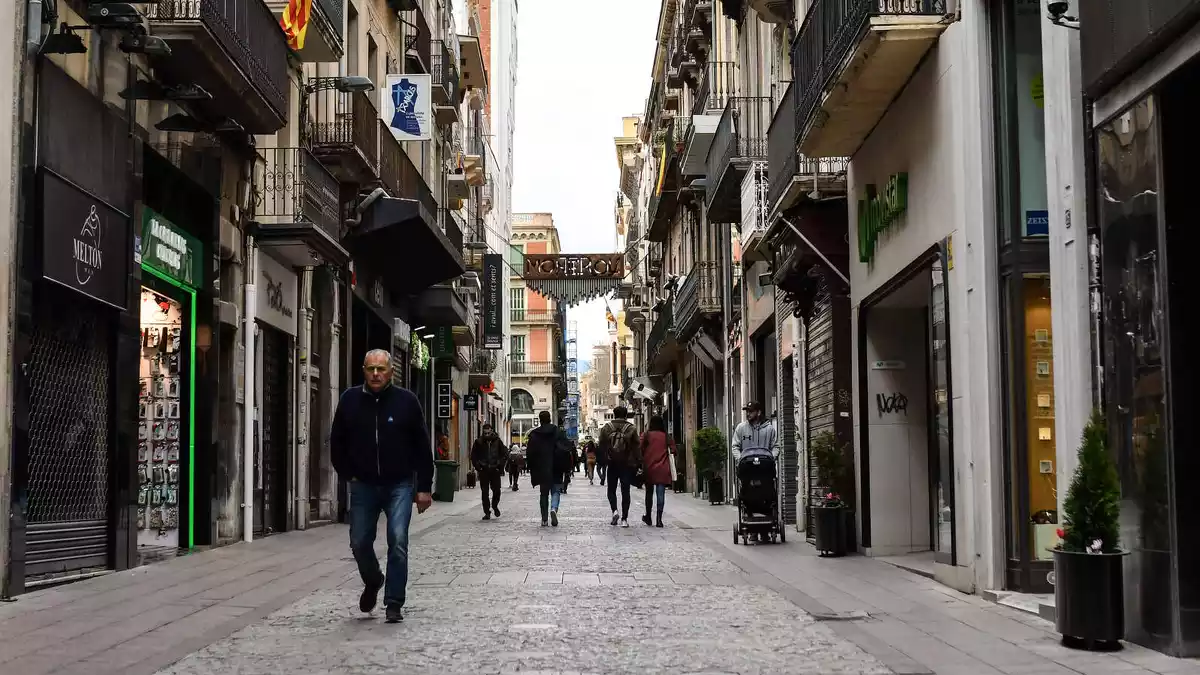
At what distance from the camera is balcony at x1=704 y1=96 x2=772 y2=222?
25.8m

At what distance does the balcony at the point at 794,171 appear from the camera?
17922 millimetres

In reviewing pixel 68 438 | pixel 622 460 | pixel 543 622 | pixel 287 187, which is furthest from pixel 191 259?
pixel 543 622

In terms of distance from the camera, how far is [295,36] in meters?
19.6

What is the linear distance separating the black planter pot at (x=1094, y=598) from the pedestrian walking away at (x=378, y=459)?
4.17 meters

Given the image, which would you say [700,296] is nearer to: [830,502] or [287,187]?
[287,187]

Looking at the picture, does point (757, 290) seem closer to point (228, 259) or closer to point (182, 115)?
point (228, 259)

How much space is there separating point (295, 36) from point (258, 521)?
6697mm

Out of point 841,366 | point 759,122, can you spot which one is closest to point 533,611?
point 841,366

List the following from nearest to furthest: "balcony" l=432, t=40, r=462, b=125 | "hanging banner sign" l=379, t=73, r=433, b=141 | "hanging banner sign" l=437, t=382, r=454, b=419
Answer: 1. "hanging banner sign" l=379, t=73, r=433, b=141
2. "balcony" l=432, t=40, r=462, b=125
3. "hanging banner sign" l=437, t=382, r=454, b=419

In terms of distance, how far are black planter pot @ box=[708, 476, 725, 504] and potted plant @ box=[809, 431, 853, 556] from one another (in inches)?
632

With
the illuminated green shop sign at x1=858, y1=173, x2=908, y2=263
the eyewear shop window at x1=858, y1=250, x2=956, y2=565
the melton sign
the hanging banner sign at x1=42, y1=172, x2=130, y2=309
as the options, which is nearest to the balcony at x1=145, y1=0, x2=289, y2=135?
the hanging banner sign at x1=42, y1=172, x2=130, y2=309

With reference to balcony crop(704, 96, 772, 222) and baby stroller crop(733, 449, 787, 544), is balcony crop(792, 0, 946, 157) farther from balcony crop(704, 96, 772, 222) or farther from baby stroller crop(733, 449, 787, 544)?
balcony crop(704, 96, 772, 222)

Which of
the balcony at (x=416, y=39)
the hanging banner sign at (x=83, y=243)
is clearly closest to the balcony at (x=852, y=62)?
the hanging banner sign at (x=83, y=243)

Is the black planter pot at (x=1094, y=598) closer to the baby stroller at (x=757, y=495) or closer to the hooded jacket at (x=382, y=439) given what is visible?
the hooded jacket at (x=382, y=439)
